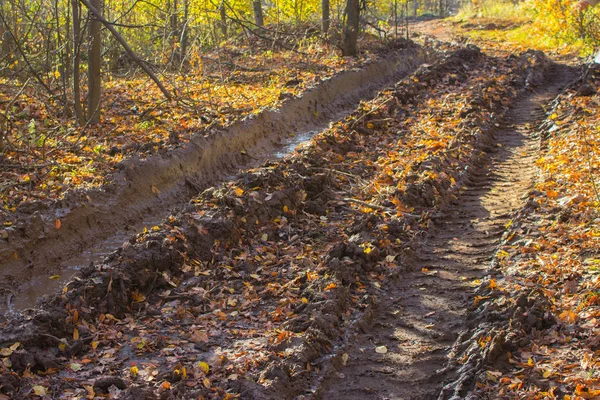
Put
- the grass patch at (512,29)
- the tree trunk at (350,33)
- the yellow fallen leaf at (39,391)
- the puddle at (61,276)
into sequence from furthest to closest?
1. the grass patch at (512,29)
2. the tree trunk at (350,33)
3. the puddle at (61,276)
4. the yellow fallen leaf at (39,391)

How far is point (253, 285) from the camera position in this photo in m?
6.30

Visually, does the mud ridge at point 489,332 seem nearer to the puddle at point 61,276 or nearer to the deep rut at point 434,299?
the deep rut at point 434,299

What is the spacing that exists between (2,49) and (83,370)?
8954mm

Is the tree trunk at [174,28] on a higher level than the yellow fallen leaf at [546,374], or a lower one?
higher

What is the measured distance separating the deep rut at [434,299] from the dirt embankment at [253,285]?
14 cm

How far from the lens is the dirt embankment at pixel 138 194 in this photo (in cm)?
659

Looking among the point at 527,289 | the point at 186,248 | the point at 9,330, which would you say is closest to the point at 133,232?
the point at 186,248

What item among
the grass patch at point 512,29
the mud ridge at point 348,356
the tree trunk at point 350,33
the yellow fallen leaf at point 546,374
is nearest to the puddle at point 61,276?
the mud ridge at point 348,356

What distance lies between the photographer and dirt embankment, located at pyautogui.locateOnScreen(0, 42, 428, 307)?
6594 mm

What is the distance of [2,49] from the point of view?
1162 centimetres

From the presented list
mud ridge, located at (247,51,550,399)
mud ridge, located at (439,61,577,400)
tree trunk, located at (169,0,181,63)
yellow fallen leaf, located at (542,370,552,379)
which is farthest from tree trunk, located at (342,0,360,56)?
yellow fallen leaf, located at (542,370,552,379)

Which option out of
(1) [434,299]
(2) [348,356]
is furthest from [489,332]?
(2) [348,356]

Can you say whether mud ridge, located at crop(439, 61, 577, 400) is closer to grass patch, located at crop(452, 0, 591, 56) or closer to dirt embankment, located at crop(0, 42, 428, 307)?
dirt embankment, located at crop(0, 42, 428, 307)

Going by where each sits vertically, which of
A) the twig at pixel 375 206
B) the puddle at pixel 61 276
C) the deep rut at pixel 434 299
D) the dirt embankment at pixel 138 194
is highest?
the dirt embankment at pixel 138 194
